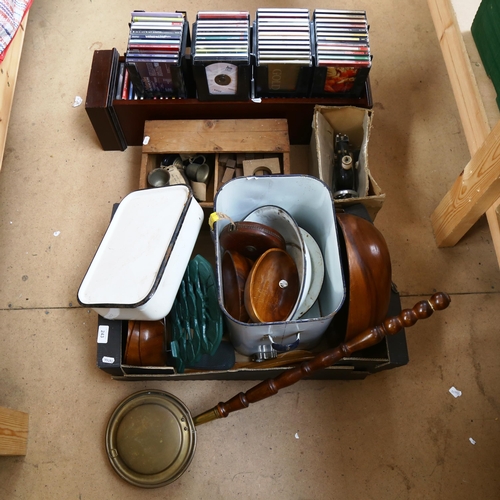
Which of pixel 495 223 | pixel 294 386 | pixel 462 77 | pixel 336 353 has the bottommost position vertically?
pixel 294 386

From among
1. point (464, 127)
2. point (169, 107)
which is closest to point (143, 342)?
point (169, 107)

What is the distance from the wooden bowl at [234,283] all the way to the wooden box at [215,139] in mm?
410

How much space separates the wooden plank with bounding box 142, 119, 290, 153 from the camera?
1778 millimetres

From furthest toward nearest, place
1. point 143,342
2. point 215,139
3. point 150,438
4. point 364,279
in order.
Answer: point 215,139, point 150,438, point 143,342, point 364,279

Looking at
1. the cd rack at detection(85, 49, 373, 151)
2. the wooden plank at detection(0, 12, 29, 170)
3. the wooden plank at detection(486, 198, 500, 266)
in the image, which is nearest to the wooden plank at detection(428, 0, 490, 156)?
the wooden plank at detection(486, 198, 500, 266)

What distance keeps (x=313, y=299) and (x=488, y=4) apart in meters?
1.08

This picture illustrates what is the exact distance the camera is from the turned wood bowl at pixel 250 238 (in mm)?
1442

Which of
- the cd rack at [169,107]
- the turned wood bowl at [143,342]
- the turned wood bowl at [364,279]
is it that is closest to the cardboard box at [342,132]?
the cd rack at [169,107]

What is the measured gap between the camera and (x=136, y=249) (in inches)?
54.2

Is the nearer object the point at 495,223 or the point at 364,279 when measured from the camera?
the point at 364,279

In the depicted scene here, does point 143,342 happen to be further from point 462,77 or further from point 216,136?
point 462,77

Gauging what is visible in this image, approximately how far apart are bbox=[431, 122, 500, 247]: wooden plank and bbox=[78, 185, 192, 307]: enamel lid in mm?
919

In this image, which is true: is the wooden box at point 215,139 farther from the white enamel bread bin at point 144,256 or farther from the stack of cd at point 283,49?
the white enamel bread bin at point 144,256

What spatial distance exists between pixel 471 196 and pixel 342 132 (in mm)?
548
